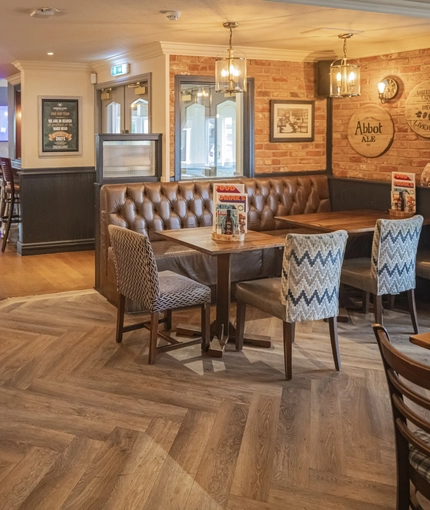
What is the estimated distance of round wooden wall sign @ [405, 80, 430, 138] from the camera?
18.8 feet

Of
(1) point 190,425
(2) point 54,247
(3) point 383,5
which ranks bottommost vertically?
(1) point 190,425

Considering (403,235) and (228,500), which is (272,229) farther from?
(228,500)

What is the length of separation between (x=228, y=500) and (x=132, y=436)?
2.39 ft

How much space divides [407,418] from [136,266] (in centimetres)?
246

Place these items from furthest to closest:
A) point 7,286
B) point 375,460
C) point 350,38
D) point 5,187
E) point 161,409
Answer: point 5,187 < point 7,286 < point 350,38 < point 161,409 < point 375,460

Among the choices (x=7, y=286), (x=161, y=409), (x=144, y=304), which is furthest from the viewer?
(x=7, y=286)

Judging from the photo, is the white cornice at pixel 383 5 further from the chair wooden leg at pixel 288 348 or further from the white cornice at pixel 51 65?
the white cornice at pixel 51 65

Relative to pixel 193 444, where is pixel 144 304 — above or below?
above

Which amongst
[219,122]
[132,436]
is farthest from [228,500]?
[219,122]

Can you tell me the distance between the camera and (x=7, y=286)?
625 centimetres

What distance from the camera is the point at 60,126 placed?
8.11 m

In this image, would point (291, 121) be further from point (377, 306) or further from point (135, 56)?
point (377, 306)

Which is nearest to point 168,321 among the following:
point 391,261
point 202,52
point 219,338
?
point 219,338

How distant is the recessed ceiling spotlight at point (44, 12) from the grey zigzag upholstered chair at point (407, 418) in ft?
11.7
